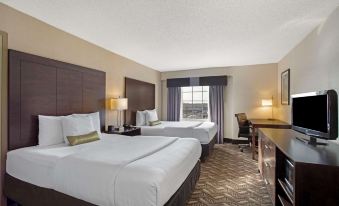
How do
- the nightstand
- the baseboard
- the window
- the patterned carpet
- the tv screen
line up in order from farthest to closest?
the window → the baseboard → the nightstand → the patterned carpet → the tv screen

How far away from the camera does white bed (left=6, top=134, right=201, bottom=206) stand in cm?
149

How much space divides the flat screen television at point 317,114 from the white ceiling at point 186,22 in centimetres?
116

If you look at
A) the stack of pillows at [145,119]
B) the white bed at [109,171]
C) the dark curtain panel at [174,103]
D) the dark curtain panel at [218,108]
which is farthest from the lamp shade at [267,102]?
the white bed at [109,171]

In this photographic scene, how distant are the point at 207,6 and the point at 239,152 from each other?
381 centimetres

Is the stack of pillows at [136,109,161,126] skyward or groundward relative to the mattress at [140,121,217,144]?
skyward

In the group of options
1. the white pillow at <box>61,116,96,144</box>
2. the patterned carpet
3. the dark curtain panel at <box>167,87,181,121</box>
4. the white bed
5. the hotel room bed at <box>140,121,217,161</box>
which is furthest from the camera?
the dark curtain panel at <box>167,87,181,121</box>

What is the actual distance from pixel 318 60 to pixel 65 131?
12.8ft

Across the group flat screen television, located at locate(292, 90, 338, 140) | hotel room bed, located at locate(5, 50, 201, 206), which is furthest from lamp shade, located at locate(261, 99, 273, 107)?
hotel room bed, located at locate(5, 50, 201, 206)

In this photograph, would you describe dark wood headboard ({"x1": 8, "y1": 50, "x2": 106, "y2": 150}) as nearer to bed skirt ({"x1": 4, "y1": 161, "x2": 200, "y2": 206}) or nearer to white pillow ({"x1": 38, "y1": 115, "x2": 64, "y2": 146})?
white pillow ({"x1": 38, "y1": 115, "x2": 64, "y2": 146})

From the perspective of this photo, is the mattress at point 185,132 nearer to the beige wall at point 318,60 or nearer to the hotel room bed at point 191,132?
the hotel room bed at point 191,132

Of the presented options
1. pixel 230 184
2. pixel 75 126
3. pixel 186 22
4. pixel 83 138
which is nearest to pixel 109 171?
pixel 83 138

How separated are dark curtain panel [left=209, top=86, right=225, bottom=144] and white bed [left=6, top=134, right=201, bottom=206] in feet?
12.5

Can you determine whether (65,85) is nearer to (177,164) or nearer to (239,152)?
(177,164)

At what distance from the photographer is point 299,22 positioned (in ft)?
8.83
